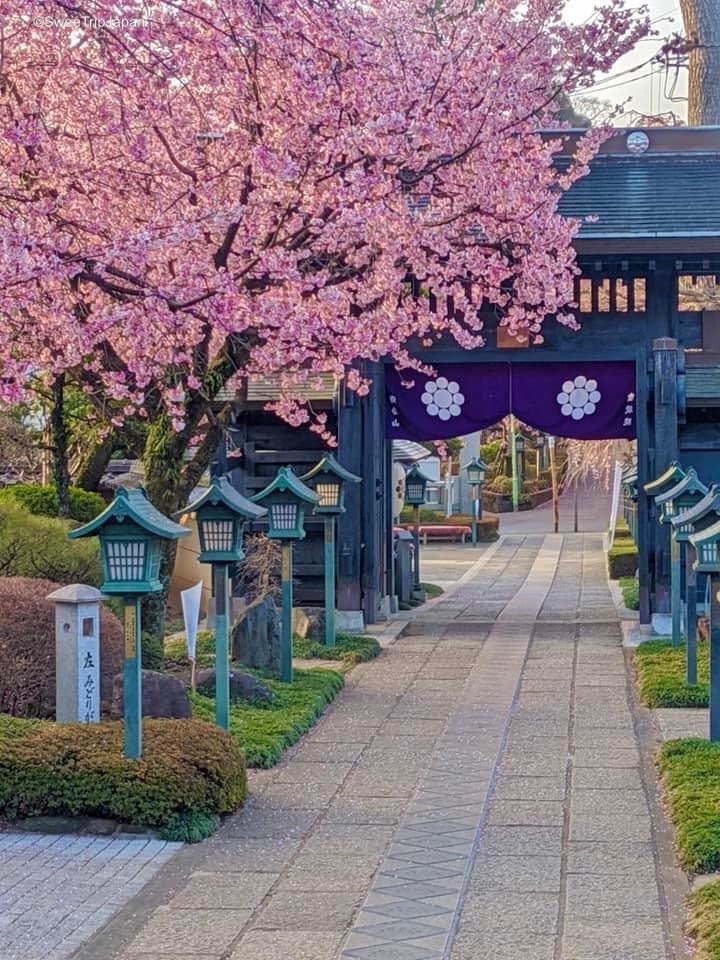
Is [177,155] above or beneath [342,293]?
above

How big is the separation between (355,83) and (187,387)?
316 centimetres

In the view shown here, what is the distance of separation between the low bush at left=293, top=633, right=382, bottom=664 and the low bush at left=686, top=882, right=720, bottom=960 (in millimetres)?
7819

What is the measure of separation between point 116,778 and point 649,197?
36.6ft

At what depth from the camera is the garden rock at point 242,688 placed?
10.5 metres

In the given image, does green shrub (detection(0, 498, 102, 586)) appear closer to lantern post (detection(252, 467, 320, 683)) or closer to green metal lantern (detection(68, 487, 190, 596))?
lantern post (detection(252, 467, 320, 683))

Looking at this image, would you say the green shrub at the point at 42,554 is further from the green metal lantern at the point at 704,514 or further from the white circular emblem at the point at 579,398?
the white circular emblem at the point at 579,398

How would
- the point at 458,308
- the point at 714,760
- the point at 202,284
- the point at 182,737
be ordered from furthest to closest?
the point at 458,308, the point at 202,284, the point at 714,760, the point at 182,737

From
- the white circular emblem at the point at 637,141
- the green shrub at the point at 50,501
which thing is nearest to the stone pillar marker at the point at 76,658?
the green shrub at the point at 50,501

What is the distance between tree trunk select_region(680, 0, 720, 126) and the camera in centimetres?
2217

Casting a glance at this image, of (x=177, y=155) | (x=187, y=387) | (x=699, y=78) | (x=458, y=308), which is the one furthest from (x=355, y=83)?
(x=699, y=78)

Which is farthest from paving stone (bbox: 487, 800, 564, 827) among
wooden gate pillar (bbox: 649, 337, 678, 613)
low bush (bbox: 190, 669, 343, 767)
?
wooden gate pillar (bbox: 649, 337, 678, 613)

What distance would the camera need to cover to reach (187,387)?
11.9 m

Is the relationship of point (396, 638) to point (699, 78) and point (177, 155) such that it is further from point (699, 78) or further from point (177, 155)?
point (699, 78)

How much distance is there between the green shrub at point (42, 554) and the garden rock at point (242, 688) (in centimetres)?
157
